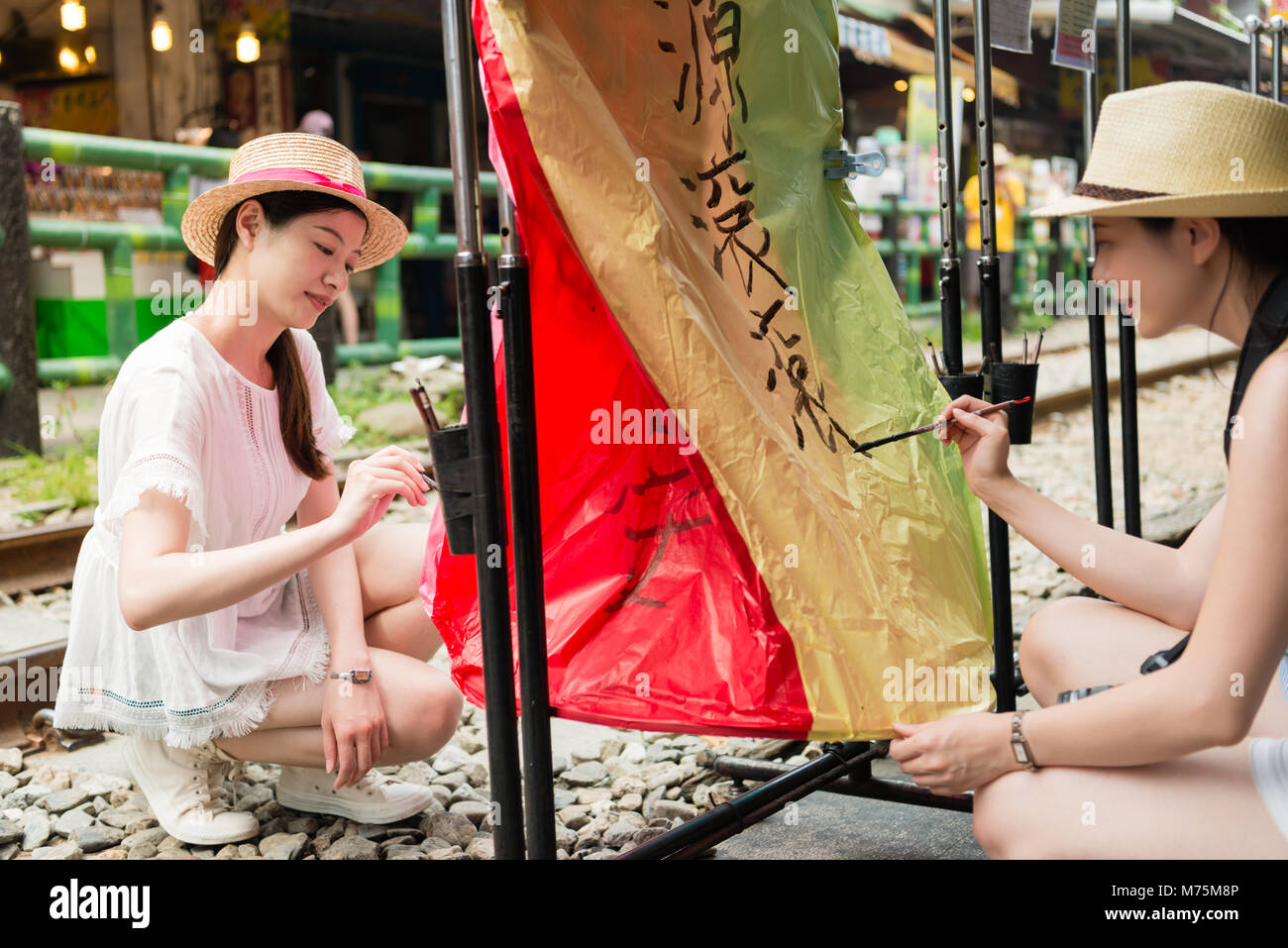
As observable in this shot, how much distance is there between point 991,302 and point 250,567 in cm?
143

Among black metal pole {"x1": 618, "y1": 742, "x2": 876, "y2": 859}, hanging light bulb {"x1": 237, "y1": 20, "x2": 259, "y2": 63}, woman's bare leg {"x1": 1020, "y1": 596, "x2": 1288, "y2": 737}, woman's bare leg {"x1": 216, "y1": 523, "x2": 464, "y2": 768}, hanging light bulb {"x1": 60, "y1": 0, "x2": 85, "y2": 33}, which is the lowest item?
black metal pole {"x1": 618, "y1": 742, "x2": 876, "y2": 859}

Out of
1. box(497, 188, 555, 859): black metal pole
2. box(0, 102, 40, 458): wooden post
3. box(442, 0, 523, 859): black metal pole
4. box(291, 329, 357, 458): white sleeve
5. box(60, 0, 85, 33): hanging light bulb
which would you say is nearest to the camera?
box(442, 0, 523, 859): black metal pole

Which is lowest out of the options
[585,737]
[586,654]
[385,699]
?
[585,737]

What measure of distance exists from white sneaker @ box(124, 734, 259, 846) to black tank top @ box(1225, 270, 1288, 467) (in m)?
1.74

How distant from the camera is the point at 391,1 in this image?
894 centimetres

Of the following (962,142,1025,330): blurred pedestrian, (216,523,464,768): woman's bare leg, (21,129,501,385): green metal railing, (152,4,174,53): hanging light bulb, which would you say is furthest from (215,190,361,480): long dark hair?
(962,142,1025,330): blurred pedestrian

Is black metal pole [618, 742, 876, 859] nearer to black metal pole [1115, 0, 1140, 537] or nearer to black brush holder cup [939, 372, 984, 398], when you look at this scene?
black brush holder cup [939, 372, 984, 398]

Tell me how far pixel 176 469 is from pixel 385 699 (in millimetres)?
546

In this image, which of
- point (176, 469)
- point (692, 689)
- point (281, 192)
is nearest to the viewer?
point (692, 689)

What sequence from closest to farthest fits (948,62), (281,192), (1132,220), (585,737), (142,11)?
1. (1132,220)
2. (281,192)
3. (948,62)
4. (585,737)
5. (142,11)

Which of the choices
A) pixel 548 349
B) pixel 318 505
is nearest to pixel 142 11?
pixel 318 505

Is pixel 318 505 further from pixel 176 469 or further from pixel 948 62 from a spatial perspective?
pixel 948 62

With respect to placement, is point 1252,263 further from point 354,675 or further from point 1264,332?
point 354,675

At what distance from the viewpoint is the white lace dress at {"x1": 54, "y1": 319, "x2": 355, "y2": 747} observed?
1.99 m
